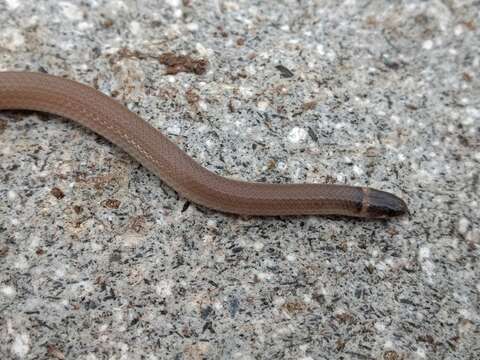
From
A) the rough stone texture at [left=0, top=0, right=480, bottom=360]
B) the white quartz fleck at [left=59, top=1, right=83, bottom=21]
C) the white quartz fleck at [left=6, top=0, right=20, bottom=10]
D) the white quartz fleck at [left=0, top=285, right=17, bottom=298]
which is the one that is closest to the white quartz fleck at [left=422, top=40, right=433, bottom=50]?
the rough stone texture at [left=0, top=0, right=480, bottom=360]

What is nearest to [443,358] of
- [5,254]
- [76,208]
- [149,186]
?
[149,186]

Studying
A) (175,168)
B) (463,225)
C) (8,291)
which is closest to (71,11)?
(175,168)

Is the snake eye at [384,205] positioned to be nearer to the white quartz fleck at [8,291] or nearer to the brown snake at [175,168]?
the brown snake at [175,168]

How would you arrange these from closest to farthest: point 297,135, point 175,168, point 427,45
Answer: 1. point 175,168
2. point 297,135
3. point 427,45

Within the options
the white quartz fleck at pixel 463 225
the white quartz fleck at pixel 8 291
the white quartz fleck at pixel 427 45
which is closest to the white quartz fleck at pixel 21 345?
the white quartz fleck at pixel 8 291

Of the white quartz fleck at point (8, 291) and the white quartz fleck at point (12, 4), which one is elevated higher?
the white quartz fleck at point (12, 4)

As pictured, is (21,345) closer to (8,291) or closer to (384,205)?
(8,291)

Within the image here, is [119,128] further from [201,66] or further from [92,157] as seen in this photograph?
[201,66]
